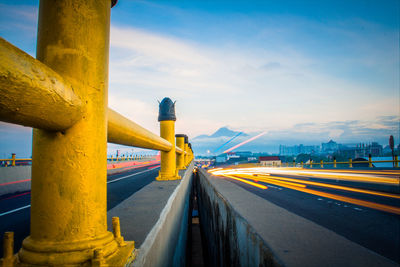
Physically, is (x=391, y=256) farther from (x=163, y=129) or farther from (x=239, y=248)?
(x=163, y=129)

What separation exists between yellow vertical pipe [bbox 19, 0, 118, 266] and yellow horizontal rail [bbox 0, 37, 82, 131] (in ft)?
0.47

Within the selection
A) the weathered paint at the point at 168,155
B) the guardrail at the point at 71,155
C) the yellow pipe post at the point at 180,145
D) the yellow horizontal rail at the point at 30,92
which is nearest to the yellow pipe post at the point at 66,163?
the guardrail at the point at 71,155

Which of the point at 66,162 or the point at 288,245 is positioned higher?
the point at 66,162

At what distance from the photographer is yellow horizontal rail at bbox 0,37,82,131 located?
54 cm

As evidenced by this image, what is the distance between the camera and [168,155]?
475 cm

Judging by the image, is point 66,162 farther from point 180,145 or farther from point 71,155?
point 180,145

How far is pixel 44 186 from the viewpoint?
0.93 metres

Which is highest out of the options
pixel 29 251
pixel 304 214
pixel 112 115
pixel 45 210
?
pixel 112 115

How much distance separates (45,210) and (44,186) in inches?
3.7

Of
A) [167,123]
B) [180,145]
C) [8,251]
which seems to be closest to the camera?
[8,251]

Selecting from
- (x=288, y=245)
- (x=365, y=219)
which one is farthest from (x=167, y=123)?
(x=365, y=219)

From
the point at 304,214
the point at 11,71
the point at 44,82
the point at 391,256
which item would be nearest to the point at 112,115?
the point at 44,82

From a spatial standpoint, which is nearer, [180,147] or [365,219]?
[365,219]

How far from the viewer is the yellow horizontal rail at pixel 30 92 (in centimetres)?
54
